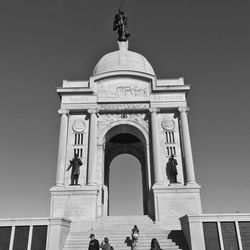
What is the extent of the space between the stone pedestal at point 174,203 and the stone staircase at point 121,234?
125 centimetres

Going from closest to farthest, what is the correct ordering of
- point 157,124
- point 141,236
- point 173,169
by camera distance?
point 141,236
point 173,169
point 157,124

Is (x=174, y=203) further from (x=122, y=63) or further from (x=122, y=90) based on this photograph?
(x=122, y=63)

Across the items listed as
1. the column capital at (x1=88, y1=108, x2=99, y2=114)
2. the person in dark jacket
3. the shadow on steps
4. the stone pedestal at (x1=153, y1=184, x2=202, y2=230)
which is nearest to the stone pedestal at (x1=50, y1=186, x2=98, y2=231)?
the person in dark jacket

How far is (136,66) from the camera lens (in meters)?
28.6

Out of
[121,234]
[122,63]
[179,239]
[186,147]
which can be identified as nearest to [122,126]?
[186,147]

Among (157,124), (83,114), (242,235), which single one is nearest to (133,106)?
(157,124)

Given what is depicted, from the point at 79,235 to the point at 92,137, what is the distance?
9352mm

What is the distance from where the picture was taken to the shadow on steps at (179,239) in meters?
15.0

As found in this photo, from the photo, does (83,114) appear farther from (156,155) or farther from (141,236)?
(141,236)

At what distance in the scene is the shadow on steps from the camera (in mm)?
14994

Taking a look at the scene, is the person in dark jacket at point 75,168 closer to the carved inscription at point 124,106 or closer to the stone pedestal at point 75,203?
the stone pedestal at point 75,203

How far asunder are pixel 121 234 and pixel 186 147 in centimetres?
1038

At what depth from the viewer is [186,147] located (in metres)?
23.3

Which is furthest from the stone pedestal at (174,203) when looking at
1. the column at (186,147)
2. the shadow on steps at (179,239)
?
the shadow on steps at (179,239)
